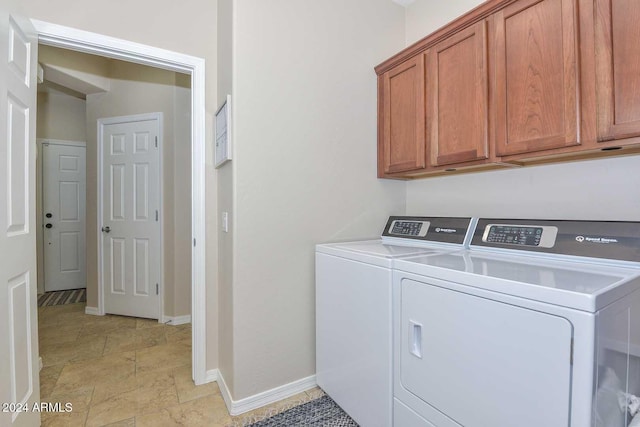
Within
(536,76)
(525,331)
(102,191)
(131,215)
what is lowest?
(525,331)

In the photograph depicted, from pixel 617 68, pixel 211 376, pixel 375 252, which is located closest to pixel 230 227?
pixel 375 252

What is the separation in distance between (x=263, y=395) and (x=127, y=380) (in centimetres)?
96

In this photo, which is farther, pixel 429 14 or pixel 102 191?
pixel 102 191

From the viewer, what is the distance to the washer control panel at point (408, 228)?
1.83 meters

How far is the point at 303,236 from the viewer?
1.85 m

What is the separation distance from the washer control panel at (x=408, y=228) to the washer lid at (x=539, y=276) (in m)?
0.47

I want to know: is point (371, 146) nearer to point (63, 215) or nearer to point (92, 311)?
point (92, 311)

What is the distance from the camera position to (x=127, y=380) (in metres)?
1.98

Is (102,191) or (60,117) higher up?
(60,117)

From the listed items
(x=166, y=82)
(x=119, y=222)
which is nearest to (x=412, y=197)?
(x=166, y=82)

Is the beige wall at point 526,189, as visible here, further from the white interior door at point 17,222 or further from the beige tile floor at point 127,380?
the white interior door at point 17,222

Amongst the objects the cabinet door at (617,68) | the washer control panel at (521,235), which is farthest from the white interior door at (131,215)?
the cabinet door at (617,68)

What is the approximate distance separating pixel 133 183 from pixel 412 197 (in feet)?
9.11

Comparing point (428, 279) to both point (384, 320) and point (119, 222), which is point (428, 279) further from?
point (119, 222)
